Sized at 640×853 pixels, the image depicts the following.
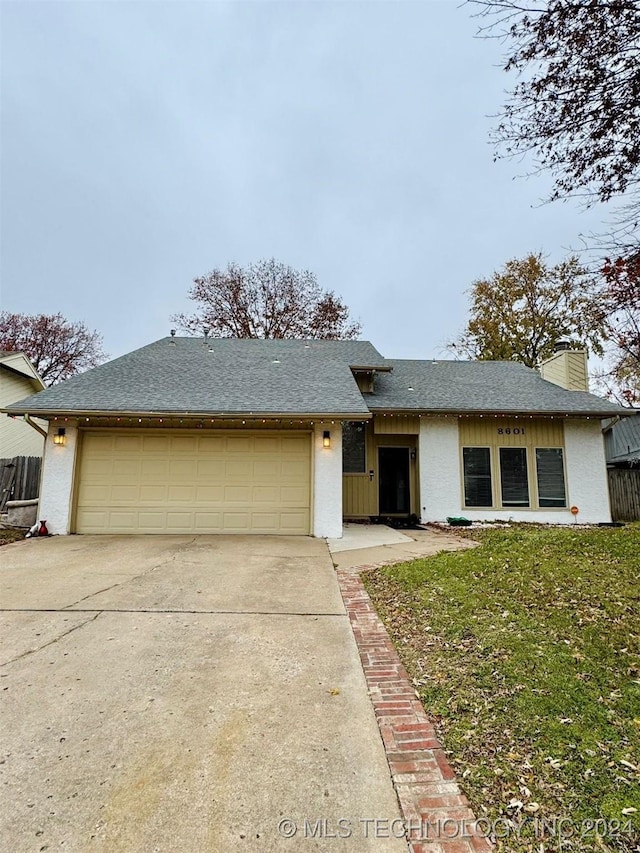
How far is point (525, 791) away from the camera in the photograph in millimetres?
1778

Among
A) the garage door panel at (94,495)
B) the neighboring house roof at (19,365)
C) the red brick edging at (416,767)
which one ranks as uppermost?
the neighboring house roof at (19,365)

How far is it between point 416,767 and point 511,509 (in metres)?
9.46

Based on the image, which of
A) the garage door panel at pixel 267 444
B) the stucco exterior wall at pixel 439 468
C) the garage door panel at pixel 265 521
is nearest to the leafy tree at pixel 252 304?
the stucco exterior wall at pixel 439 468

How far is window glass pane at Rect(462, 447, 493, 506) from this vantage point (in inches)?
412

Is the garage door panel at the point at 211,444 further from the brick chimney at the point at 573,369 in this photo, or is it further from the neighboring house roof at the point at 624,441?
the neighboring house roof at the point at 624,441

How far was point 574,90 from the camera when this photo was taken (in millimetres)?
4133

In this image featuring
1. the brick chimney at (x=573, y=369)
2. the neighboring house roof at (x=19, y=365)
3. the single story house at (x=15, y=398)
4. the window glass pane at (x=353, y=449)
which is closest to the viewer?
the window glass pane at (x=353, y=449)

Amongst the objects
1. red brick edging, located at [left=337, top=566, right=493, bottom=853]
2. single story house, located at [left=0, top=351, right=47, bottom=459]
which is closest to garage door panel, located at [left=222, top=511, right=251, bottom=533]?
red brick edging, located at [left=337, top=566, right=493, bottom=853]

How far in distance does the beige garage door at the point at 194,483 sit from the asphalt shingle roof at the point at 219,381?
69 centimetres

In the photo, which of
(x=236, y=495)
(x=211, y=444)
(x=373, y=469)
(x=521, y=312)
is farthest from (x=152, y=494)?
(x=521, y=312)

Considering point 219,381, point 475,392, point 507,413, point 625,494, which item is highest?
point 475,392

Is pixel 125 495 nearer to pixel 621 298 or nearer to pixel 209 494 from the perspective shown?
pixel 209 494

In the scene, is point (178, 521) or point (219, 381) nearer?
point (178, 521)

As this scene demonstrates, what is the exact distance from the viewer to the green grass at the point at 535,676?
5.73 feet
